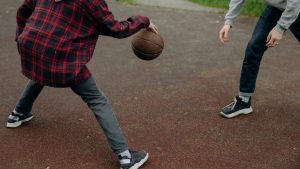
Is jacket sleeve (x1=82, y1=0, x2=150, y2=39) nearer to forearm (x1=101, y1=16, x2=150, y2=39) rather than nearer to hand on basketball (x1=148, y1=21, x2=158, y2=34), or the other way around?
forearm (x1=101, y1=16, x2=150, y2=39)

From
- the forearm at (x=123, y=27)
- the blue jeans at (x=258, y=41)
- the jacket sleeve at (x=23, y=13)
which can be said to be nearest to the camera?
the forearm at (x=123, y=27)

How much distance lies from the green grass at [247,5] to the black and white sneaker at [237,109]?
5238 millimetres

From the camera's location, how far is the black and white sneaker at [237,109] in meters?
4.89

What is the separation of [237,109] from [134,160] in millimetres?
1533

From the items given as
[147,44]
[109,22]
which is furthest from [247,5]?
[109,22]

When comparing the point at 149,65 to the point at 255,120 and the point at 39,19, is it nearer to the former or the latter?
the point at 255,120

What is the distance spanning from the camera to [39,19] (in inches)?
137

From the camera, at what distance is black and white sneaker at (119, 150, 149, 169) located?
3809 mm

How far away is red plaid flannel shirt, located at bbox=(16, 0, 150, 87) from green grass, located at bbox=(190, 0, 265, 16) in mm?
6712

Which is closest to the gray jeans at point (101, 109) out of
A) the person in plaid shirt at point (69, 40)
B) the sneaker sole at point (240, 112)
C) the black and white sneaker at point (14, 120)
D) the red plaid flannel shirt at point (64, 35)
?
the person in plaid shirt at point (69, 40)

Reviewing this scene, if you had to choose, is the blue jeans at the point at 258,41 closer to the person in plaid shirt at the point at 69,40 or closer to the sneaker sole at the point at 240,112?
the sneaker sole at the point at 240,112

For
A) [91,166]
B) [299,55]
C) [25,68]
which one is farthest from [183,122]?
[299,55]

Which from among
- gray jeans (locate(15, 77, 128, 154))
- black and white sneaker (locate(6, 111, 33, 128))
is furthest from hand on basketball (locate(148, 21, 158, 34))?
black and white sneaker (locate(6, 111, 33, 128))

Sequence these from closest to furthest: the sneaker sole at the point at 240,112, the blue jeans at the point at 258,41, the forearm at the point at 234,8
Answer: the blue jeans at the point at 258,41
the forearm at the point at 234,8
the sneaker sole at the point at 240,112
